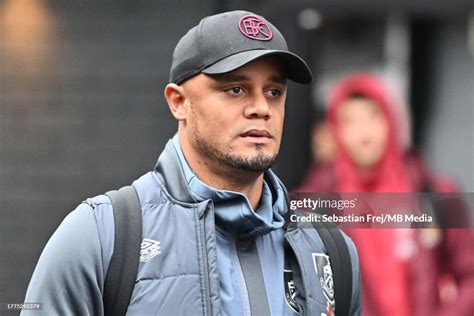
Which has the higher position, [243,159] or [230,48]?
[230,48]

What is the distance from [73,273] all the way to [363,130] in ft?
10.2

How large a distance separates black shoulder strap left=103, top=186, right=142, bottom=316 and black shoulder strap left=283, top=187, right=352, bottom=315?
1.62ft

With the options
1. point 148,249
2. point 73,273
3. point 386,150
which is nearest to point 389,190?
point 386,150

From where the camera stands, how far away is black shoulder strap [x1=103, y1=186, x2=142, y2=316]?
2.46 m

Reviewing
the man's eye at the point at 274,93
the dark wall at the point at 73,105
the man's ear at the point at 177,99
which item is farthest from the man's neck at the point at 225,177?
the dark wall at the point at 73,105

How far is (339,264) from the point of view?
2812 mm

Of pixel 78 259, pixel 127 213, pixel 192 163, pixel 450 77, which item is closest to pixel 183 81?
pixel 192 163

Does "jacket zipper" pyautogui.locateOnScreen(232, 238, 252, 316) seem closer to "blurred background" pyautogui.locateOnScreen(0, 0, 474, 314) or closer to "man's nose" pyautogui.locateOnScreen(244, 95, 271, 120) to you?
"man's nose" pyautogui.locateOnScreen(244, 95, 271, 120)

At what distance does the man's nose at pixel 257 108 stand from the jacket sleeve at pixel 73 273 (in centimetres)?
52

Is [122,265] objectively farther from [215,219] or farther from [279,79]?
[279,79]

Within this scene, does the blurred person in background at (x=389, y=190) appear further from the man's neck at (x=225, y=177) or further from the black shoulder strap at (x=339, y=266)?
the man's neck at (x=225, y=177)

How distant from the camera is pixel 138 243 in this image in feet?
8.23

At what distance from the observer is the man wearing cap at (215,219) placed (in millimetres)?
2484

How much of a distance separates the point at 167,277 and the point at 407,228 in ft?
9.19
